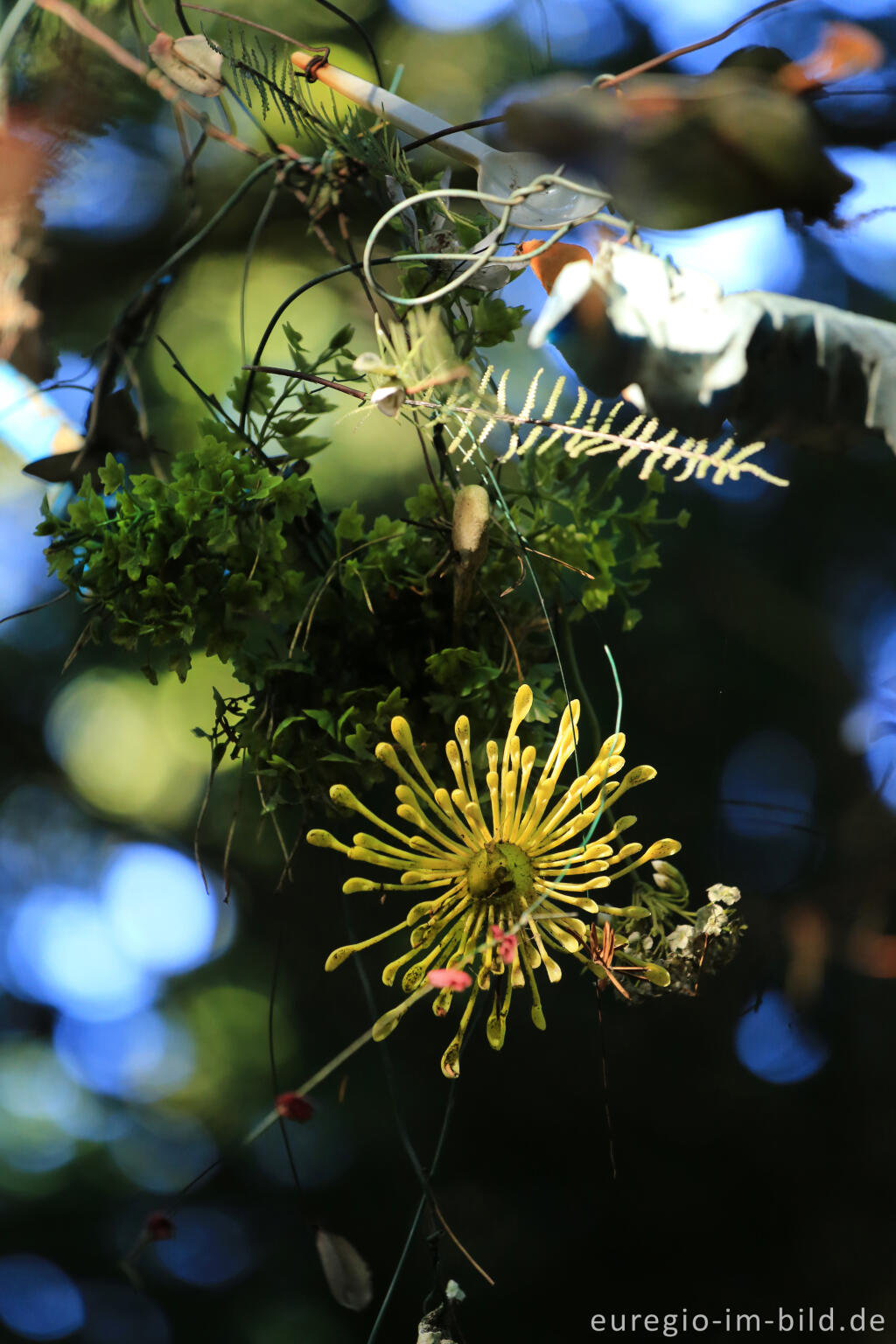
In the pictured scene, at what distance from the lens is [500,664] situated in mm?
689

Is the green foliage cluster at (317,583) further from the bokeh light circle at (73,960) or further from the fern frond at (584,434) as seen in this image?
the bokeh light circle at (73,960)

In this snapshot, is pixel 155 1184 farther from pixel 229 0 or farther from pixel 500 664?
pixel 229 0

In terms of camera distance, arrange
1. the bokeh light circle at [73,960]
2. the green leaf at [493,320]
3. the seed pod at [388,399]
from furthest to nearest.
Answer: the bokeh light circle at [73,960]
the green leaf at [493,320]
the seed pod at [388,399]

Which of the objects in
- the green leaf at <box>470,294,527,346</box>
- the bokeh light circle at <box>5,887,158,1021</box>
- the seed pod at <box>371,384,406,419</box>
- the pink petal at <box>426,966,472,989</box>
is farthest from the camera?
the bokeh light circle at <box>5,887,158,1021</box>

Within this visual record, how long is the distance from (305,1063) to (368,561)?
1.34 ft

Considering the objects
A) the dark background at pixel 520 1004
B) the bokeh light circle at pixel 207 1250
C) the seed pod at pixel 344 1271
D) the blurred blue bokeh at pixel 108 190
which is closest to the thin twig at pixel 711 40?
the dark background at pixel 520 1004

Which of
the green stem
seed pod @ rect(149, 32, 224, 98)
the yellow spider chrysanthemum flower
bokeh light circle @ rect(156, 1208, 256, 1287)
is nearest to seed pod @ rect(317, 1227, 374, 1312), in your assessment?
the yellow spider chrysanthemum flower

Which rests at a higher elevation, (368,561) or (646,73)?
(646,73)

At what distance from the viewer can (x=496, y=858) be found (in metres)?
0.56

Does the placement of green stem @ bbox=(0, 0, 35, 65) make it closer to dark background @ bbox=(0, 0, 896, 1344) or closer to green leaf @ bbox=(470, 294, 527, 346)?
dark background @ bbox=(0, 0, 896, 1344)

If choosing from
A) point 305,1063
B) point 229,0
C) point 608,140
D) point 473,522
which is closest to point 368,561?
point 473,522

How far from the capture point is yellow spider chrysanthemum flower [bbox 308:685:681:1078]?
55 cm

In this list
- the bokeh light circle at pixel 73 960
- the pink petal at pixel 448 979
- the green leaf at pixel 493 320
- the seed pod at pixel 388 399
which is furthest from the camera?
the bokeh light circle at pixel 73 960

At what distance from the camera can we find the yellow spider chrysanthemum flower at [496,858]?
0.55 m
